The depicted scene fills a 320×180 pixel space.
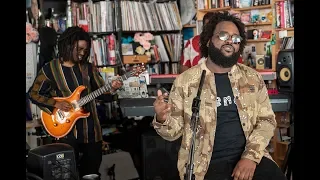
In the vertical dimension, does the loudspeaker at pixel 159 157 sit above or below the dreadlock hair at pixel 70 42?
below

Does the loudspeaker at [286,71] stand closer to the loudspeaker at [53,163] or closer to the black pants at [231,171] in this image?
the black pants at [231,171]

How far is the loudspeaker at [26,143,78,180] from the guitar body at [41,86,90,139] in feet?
1.82

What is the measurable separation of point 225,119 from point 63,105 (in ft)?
4.09

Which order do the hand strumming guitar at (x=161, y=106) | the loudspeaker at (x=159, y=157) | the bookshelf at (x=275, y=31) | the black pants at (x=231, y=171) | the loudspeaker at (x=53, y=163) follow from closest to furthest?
1. the hand strumming guitar at (x=161, y=106)
2. the black pants at (x=231, y=171)
3. the loudspeaker at (x=53, y=163)
4. the loudspeaker at (x=159, y=157)
5. the bookshelf at (x=275, y=31)

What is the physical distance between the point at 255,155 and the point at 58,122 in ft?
4.86

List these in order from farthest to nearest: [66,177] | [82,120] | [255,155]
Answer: [82,120] < [66,177] < [255,155]

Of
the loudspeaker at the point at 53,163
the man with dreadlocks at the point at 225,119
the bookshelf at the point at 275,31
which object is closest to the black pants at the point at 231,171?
the man with dreadlocks at the point at 225,119

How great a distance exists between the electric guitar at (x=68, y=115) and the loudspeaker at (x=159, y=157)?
439 mm

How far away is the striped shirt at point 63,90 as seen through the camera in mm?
2930

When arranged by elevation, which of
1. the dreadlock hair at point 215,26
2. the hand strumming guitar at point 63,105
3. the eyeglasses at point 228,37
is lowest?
the hand strumming guitar at point 63,105
